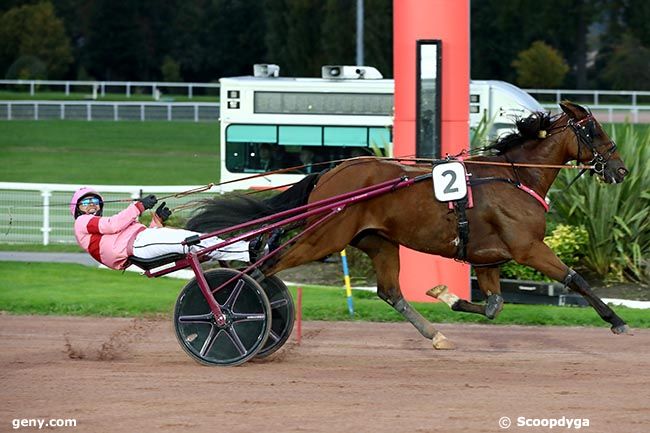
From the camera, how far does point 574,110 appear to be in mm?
9883

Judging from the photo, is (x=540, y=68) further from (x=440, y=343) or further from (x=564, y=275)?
(x=564, y=275)

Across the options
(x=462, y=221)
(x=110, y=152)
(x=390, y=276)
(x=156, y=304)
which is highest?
(x=462, y=221)

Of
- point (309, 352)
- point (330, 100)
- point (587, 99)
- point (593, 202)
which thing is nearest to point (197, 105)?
point (587, 99)

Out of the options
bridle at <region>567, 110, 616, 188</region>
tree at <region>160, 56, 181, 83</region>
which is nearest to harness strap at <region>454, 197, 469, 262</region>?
bridle at <region>567, 110, 616, 188</region>

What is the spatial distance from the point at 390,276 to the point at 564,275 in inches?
51.8

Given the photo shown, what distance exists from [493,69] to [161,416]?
146ft

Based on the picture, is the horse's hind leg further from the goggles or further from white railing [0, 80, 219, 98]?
white railing [0, 80, 219, 98]

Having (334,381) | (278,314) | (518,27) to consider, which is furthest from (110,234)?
(518,27)

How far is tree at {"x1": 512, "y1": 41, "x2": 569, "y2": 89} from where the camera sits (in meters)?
46.5

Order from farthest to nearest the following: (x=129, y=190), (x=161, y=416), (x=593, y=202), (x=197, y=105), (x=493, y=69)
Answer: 1. (x=493, y=69)
2. (x=197, y=105)
3. (x=129, y=190)
4. (x=593, y=202)
5. (x=161, y=416)

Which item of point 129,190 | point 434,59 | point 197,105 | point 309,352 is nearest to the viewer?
point 309,352

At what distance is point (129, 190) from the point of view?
58.1ft

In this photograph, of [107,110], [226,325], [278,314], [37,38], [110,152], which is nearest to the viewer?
[226,325]

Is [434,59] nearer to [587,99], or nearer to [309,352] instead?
[309,352]
